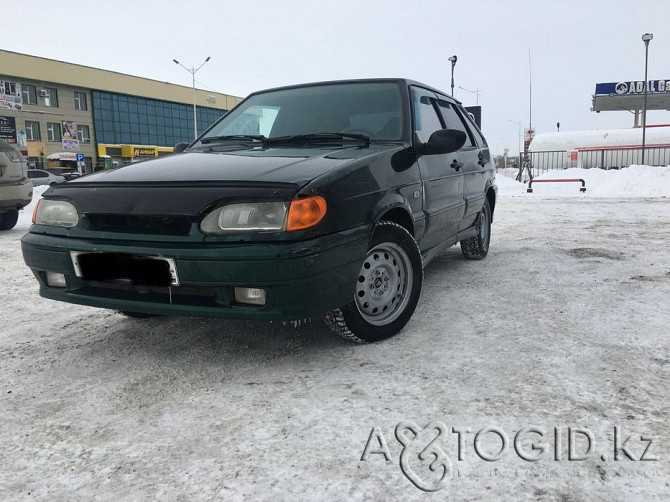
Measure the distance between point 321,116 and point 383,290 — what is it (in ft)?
4.32

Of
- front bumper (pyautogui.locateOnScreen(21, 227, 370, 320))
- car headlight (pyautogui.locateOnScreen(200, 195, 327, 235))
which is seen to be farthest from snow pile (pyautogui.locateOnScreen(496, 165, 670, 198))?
car headlight (pyautogui.locateOnScreen(200, 195, 327, 235))

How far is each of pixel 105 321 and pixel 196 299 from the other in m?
1.42

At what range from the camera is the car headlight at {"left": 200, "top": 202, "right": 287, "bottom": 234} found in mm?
2275

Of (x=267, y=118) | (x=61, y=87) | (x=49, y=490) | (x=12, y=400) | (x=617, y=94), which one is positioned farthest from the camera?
(x=61, y=87)

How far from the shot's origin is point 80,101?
5034cm

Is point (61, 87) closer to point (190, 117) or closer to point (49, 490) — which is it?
point (190, 117)

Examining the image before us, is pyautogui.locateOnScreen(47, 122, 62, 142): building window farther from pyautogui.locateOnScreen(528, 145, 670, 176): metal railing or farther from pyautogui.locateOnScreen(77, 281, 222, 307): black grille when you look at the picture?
pyautogui.locateOnScreen(77, 281, 222, 307): black grille

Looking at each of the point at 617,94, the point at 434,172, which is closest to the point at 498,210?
the point at 434,172

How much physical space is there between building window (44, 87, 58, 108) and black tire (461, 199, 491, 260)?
170 ft

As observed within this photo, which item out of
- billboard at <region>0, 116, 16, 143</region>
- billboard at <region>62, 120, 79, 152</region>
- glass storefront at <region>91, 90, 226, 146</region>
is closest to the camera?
billboard at <region>62, 120, 79, 152</region>

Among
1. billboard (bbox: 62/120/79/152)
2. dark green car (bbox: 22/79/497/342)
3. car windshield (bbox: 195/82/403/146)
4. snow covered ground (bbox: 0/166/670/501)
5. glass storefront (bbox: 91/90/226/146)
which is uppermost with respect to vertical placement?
glass storefront (bbox: 91/90/226/146)

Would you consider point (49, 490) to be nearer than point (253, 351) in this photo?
Yes

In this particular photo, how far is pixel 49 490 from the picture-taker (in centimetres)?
160

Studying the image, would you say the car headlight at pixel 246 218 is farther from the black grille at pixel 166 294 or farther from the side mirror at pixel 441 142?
the side mirror at pixel 441 142
